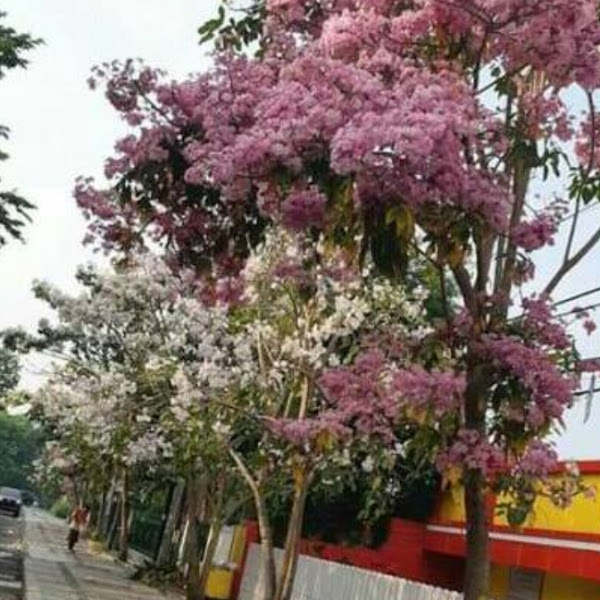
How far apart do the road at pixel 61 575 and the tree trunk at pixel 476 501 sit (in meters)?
13.3

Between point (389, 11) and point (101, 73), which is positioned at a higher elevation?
point (389, 11)

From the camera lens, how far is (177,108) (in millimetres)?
6789

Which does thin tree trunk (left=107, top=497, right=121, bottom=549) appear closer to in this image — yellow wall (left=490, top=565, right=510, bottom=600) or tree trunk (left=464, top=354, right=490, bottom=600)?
yellow wall (left=490, top=565, right=510, bottom=600)

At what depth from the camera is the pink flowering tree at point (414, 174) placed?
5.39 metres

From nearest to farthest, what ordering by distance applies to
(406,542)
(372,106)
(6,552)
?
1. (372,106)
2. (406,542)
3. (6,552)

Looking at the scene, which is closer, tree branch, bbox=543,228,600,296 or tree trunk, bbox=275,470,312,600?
tree branch, bbox=543,228,600,296

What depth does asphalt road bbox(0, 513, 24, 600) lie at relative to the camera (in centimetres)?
1939

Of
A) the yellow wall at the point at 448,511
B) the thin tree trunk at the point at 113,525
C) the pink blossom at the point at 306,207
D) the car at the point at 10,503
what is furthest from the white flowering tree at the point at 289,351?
the car at the point at 10,503

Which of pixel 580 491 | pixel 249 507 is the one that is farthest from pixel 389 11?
pixel 249 507

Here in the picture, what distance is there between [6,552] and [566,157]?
26.6 m

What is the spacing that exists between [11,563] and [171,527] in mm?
6106

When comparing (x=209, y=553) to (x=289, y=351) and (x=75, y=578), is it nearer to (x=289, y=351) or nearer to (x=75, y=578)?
(x=75, y=578)

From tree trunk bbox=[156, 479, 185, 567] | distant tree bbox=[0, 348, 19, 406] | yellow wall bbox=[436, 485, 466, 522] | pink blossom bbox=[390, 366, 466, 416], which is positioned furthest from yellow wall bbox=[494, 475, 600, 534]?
distant tree bbox=[0, 348, 19, 406]

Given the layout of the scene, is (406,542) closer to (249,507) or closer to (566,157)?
(249,507)
